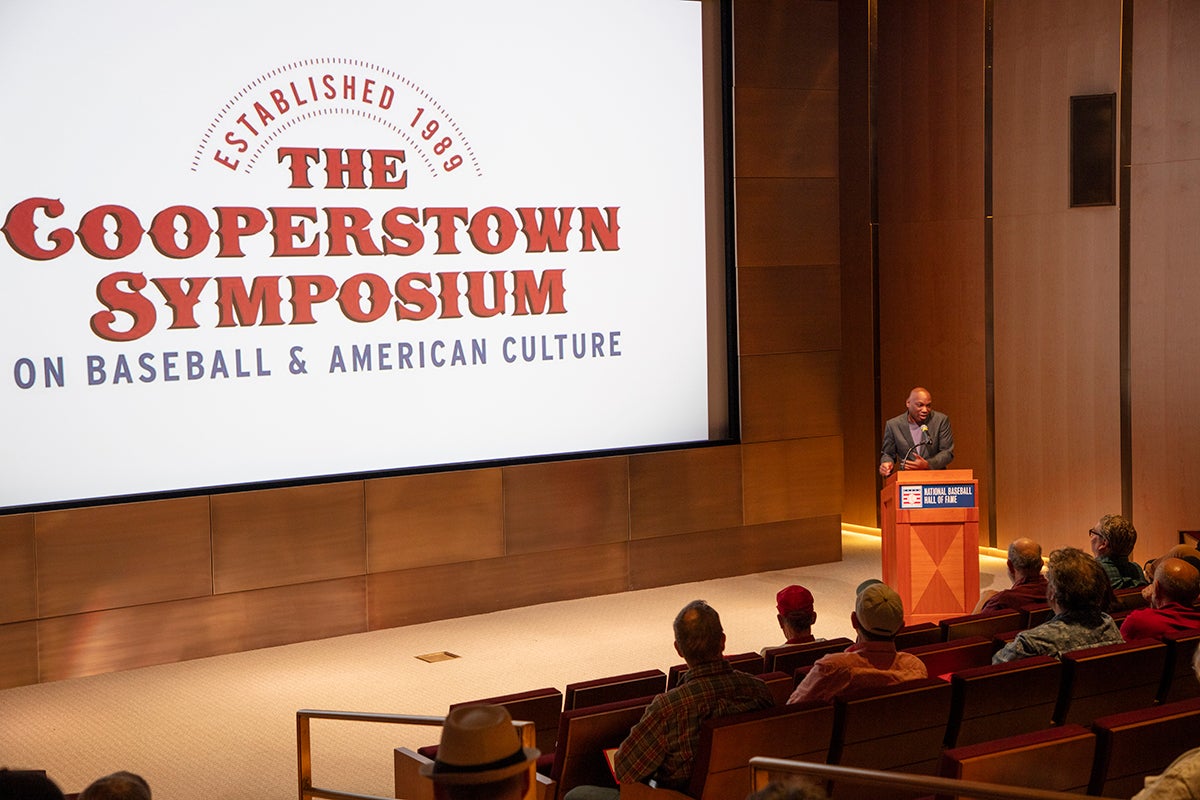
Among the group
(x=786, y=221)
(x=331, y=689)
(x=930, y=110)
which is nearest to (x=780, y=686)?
(x=331, y=689)

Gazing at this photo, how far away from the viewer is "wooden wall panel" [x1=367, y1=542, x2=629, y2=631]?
7719 millimetres

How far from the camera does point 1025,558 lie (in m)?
5.55

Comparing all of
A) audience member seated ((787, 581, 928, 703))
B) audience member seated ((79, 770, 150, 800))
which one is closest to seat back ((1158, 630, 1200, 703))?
audience member seated ((787, 581, 928, 703))

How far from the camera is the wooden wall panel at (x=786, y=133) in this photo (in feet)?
28.7

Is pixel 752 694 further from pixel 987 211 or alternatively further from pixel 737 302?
pixel 987 211

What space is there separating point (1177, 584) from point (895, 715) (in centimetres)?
148

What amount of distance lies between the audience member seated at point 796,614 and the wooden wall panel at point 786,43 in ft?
14.6

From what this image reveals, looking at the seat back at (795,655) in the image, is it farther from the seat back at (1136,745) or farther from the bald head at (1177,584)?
the seat back at (1136,745)

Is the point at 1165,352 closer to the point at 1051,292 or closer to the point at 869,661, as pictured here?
the point at 1051,292

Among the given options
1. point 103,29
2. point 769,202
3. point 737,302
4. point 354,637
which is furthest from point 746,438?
point 103,29

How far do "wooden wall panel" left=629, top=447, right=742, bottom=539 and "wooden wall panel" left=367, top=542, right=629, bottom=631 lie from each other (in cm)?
28

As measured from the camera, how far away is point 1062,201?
8812 mm

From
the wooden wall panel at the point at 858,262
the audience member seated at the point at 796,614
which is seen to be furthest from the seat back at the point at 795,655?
the wooden wall panel at the point at 858,262

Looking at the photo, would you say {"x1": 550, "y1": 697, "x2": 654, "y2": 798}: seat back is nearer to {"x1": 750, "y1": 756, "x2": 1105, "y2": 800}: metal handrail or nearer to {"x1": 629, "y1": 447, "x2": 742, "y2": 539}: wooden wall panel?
{"x1": 750, "y1": 756, "x2": 1105, "y2": 800}: metal handrail
